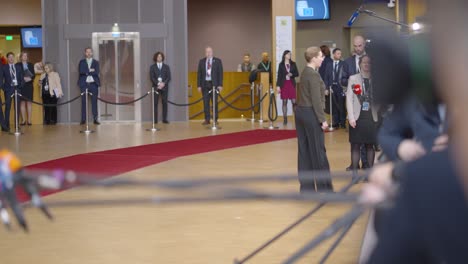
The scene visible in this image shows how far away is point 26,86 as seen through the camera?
20219 millimetres

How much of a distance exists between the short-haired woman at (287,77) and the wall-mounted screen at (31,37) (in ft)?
38.7

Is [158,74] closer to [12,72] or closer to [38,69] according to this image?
[38,69]

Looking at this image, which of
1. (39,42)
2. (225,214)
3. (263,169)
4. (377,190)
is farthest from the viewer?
(39,42)

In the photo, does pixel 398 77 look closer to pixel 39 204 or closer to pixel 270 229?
pixel 39 204

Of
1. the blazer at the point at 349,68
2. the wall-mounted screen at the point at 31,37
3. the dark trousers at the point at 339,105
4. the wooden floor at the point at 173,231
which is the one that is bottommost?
the wooden floor at the point at 173,231

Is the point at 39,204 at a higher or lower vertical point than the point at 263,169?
higher

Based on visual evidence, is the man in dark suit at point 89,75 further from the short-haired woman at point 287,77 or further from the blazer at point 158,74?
the short-haired woman at point 287,77

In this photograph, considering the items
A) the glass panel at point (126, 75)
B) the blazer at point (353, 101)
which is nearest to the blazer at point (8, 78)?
the glass panel at point (126, 75)

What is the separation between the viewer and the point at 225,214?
7258 mm

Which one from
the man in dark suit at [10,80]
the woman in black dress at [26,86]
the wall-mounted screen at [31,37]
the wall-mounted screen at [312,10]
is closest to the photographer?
the man in dark suit at [10,80]

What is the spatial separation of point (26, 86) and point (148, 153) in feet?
28.6

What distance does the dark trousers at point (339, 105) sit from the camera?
1825 cm

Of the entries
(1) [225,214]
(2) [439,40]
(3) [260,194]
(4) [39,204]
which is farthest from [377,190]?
(1) [225,214]

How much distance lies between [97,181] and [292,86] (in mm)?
17551
